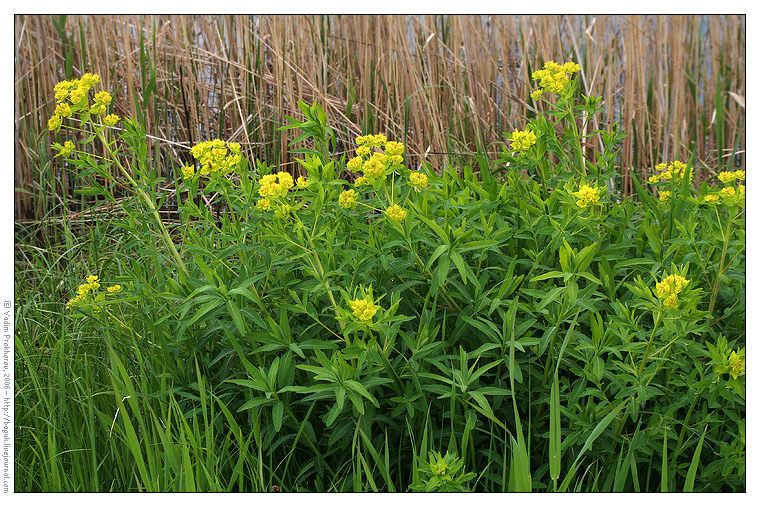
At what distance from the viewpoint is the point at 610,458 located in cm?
146

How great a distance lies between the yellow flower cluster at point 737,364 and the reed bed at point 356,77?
1.73 m

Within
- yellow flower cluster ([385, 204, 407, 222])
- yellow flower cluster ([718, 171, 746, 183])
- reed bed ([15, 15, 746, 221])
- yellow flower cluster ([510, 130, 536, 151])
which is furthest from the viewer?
reed bed ([15, 15, 746, 221])

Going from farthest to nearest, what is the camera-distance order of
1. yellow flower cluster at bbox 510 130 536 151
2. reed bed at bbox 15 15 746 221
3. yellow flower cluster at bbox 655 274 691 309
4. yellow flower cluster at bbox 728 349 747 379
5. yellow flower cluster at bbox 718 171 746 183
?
reed bed at bbox 15 15 746 221, yellow flower cluster at bbox 510 130 536 151, yellow flower cluster at bbox 718 171 746 183, yellow flower cluster at bbox 728 349 747 379, yellow flower cluster at bbox 655 274 691 309

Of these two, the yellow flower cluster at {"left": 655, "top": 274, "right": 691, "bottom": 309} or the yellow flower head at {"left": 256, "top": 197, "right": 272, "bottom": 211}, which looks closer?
the yellow flower cluster at {"left": 655, "top": 274, "right": 691, "bottom": 309}

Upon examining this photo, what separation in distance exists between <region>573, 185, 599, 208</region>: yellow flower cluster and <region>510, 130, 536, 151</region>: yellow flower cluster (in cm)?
33

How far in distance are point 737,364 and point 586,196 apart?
0.45 metres

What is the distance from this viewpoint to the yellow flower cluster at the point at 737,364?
4.14 ft

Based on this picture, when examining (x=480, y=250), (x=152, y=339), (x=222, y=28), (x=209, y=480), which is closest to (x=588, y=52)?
(x=222, y=28)

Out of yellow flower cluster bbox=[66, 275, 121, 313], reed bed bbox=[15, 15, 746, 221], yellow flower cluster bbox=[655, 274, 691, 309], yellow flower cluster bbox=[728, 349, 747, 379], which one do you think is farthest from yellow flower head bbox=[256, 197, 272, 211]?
reed bed bbox=[15, 15, 746, 221]

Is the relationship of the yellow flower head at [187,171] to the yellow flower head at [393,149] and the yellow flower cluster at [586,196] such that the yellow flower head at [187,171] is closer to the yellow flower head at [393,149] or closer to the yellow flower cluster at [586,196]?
the yellow flower head at [393,149]

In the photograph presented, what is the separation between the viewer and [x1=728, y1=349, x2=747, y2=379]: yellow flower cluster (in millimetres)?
1261

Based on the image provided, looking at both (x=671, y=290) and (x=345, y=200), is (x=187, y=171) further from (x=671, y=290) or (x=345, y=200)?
(x=671, y=290)

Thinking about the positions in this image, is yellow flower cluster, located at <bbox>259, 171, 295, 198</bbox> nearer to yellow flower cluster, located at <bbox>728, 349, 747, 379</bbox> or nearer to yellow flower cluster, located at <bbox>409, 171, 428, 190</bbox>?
yellow flower cluster, located at <bbox>409, 171, 428, 190</bbox>

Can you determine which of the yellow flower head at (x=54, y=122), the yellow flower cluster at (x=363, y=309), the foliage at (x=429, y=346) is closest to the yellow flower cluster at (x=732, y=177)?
the foliage at (x=429, y=346)
